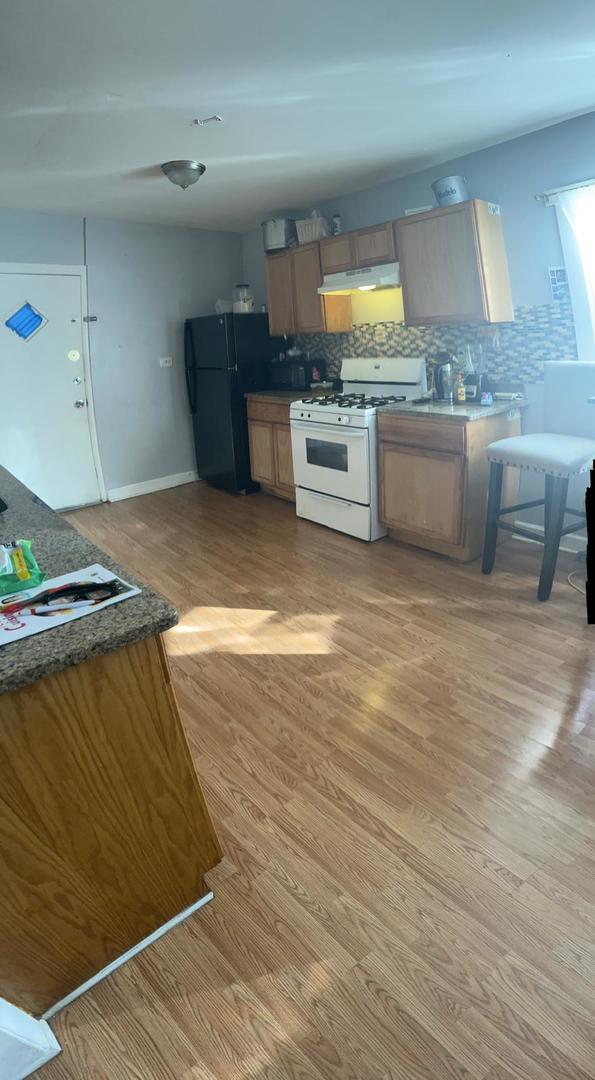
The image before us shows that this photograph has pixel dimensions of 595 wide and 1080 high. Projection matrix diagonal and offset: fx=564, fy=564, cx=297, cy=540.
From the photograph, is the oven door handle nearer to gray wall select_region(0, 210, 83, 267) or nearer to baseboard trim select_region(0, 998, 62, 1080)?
gray wall select_region(0, 210, 83, 267)

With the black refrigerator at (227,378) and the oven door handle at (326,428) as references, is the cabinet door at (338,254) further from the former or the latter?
the oven door handle at (326,428)

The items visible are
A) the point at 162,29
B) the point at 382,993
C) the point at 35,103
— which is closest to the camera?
the point at 382,993

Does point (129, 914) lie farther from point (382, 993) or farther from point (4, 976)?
point (382, 993)

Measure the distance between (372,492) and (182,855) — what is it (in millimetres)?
2623

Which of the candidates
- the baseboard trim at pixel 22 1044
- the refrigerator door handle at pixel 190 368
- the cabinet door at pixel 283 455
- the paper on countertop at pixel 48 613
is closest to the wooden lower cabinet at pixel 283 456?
the cabinet door at pixel 283 455

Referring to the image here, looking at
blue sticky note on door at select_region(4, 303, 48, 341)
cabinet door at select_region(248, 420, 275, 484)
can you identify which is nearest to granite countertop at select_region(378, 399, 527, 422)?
cabinet door at select_region(248, 420, 275, 484)

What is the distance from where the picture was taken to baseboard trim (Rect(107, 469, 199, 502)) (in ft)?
16.9

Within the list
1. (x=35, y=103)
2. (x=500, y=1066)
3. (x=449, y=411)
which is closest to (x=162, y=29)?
(x=35, y=103)

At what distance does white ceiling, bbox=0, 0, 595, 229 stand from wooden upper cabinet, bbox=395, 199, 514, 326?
0.39 metres

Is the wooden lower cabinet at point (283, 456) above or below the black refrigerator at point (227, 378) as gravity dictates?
below

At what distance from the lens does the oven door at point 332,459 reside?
3613 millimetres

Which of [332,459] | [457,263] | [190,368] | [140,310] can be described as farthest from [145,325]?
[457,263]

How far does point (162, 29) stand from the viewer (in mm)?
1729

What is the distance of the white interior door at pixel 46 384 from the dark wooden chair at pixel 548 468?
3471mm
